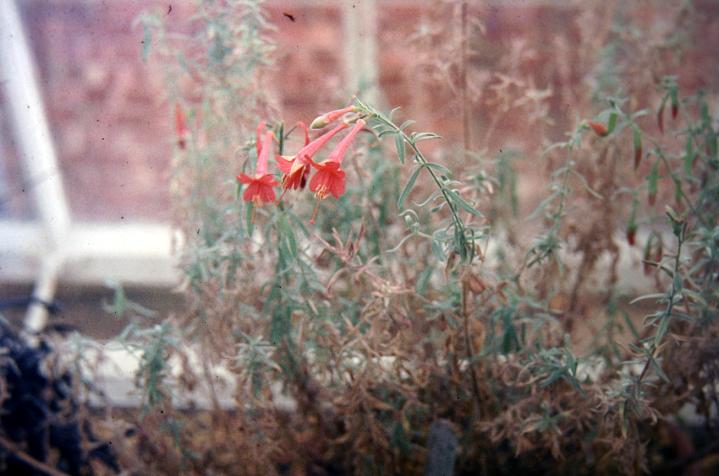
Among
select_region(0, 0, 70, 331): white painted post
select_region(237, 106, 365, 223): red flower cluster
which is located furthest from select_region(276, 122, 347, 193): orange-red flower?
select_region(0, 0, 70, 331): white painted post

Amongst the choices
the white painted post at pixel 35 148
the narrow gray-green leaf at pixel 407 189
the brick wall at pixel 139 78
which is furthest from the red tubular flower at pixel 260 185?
the white painted post at pixel 35 148

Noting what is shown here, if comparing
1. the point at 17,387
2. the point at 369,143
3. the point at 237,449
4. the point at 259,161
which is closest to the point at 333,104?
the point at 369,143

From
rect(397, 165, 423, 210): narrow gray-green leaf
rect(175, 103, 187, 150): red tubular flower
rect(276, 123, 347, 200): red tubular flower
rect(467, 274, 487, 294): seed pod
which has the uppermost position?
rect(175, 103, 187, 150): red tubular flower

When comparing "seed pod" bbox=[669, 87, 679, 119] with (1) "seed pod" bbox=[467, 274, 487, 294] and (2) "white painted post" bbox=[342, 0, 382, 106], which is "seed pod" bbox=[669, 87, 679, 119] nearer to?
(1) "seed pod" bbox=[467, 274, 487, 294]

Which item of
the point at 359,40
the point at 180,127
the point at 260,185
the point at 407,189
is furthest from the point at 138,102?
the point at 407,189

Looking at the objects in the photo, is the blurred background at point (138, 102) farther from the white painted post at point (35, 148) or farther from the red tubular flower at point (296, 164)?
the red tubular flower at point (296, 164)

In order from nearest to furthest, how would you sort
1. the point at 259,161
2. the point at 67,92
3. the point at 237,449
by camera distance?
1. the point at 259,161
2. the point at 237,449
3. the point at 67,92

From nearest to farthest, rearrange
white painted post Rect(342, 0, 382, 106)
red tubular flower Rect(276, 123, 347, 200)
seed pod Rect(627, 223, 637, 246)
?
red tubular flower Rect(276, 123, 347, 200) → seed pod Rect(627, 223, 637, 246) → white painted post Rect(342, 0, 382, 106)

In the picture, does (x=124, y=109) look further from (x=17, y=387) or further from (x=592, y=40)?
(x=592, y=40)
